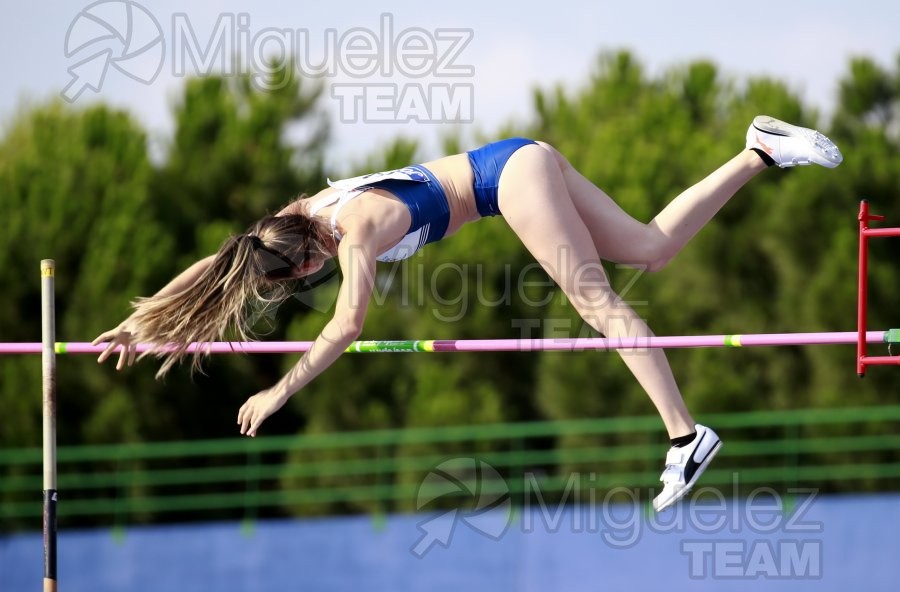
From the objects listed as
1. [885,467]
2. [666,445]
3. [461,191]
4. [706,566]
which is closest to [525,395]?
[666,445]

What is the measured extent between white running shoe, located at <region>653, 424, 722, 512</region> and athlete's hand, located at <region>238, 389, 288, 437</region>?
1526 mm

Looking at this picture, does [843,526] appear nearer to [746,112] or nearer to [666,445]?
[666,445]

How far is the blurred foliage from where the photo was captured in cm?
1625

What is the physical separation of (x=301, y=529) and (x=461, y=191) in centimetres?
849

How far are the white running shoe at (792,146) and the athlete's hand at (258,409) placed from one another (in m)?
2.18

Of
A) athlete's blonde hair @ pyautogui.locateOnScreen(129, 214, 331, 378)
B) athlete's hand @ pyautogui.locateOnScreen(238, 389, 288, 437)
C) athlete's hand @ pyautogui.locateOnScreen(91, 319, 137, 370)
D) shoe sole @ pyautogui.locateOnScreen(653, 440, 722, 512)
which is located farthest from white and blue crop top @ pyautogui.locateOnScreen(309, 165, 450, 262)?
shoe sole @ pyautogui.locateOnScreen(653, 440, 722, 512)

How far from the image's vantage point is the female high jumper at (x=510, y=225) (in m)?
5.08

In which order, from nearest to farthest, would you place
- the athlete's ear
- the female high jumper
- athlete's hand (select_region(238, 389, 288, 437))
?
athlete's hand (select_region(238, 389, 288, 437)) < the female high jumper < the athlete's ear

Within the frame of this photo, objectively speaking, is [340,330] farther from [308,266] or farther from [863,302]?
[863,302]

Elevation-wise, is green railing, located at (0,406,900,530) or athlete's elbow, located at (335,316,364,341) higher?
athlete's elbow, located at (335,316,364,341)

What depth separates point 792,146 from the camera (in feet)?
17.5

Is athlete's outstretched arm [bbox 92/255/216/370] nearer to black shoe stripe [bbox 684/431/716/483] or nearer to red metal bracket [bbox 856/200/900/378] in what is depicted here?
black shoe stripe [bbox 684/431/716/483]

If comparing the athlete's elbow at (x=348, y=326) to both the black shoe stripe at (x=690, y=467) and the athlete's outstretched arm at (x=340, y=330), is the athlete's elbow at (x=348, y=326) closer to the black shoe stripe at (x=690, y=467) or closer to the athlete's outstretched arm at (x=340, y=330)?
the athlete's outstretched arm at (x=340, y=330)

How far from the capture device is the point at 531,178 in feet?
16.8
